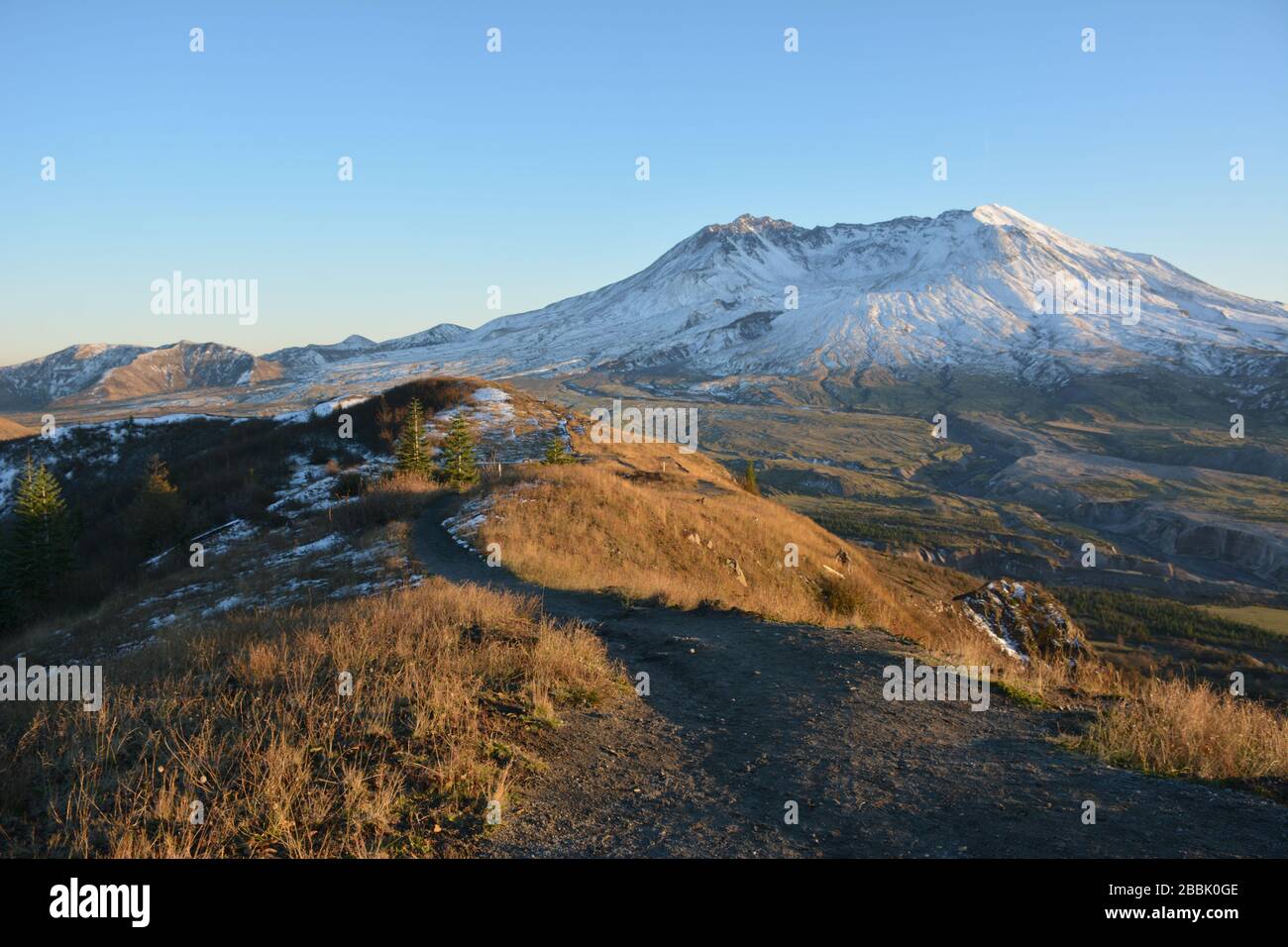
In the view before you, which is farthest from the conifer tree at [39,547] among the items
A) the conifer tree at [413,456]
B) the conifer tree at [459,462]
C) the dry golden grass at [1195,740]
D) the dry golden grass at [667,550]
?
the dry golden grass at [1195,740]

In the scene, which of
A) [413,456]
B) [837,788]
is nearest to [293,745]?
[837,788]

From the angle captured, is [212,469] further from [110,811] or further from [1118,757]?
[1118,757]

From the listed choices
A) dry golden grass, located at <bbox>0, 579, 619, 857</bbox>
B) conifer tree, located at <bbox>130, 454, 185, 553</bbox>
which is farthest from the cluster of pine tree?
dry golden grass, located at <bbox>0, 579, 619, 857</bbox>

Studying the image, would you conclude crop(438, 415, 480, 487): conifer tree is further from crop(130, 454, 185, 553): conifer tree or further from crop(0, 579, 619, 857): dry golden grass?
crop(0, 579, 619, 857): dry golden grass

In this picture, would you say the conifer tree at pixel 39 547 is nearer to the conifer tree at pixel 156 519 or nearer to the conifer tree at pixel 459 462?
the conifer tree at pixel 156 519

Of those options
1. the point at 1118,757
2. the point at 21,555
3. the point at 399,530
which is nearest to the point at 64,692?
the point at 1118,757

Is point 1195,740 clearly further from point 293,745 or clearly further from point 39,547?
point 39,547
